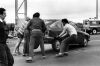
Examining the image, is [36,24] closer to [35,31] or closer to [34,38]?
[35,31]

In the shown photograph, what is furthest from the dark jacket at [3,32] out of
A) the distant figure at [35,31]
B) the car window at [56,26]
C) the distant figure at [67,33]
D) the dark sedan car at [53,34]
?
the car window at [56,26]

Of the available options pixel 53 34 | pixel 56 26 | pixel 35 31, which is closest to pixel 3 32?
pixel 35 31

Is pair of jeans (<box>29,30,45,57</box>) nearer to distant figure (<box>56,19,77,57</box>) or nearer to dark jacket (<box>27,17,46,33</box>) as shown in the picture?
dark jacket (<box>27,17,46,33</box>)

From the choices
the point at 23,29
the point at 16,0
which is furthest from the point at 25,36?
the point at 16,0

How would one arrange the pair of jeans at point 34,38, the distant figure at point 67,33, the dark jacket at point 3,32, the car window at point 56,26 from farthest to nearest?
the car window at point 56,26, the distant figure at point 67,33, the pair of jeans at point 34,38, the dark jacket at point 3,32

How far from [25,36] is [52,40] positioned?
1.49 m

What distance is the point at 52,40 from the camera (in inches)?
500

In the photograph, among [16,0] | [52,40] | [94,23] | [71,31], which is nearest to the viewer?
[71,31]

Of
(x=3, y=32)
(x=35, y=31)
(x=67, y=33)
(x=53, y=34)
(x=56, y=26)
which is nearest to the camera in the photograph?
(x=3, y=32)

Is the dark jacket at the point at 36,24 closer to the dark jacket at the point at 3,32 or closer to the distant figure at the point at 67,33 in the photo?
the distant figure at the point at 67,33

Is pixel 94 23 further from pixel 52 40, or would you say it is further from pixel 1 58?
pixel 1 58

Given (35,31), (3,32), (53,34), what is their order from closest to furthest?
(3,32)
(35,31)
(53,34)

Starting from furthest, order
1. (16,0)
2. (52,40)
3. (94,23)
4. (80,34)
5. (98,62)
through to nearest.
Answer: (94,23) → (16,0) → (80,34) → (52,40) → (98,62)

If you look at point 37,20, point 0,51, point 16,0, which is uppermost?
point 16,0
